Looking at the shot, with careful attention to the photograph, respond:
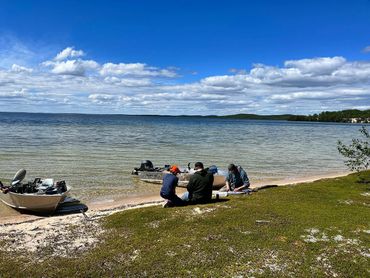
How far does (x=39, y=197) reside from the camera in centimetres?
1551

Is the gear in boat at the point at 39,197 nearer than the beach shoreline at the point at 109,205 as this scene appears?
No

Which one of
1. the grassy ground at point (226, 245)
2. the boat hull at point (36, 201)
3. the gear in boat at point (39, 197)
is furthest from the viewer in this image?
the gear in boat at point (39, 197)

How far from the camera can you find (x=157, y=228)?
11008 millimetres

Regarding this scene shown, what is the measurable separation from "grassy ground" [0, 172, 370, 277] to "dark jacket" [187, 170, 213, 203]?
0.71 m

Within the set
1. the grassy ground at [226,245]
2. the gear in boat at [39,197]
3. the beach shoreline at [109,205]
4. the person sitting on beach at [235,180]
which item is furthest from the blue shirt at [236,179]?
the gear in boat at [39,197]

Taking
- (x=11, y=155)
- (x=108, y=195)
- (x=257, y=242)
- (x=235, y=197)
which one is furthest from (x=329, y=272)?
(x=11, y=155)

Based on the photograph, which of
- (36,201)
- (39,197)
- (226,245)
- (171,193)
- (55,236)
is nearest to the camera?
(226,245)

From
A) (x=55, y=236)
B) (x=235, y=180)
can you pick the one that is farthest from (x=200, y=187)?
(x=55, y=236)

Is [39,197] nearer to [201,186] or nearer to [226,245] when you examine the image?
[201,186]

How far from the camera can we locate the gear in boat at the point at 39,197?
15.7m

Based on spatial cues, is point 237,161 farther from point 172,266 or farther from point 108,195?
point 172,266

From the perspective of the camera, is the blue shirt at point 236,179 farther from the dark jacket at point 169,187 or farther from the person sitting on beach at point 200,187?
the dark jacket at point 169,187

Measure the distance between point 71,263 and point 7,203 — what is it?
10.2m

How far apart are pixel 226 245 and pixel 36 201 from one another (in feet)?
32.3
